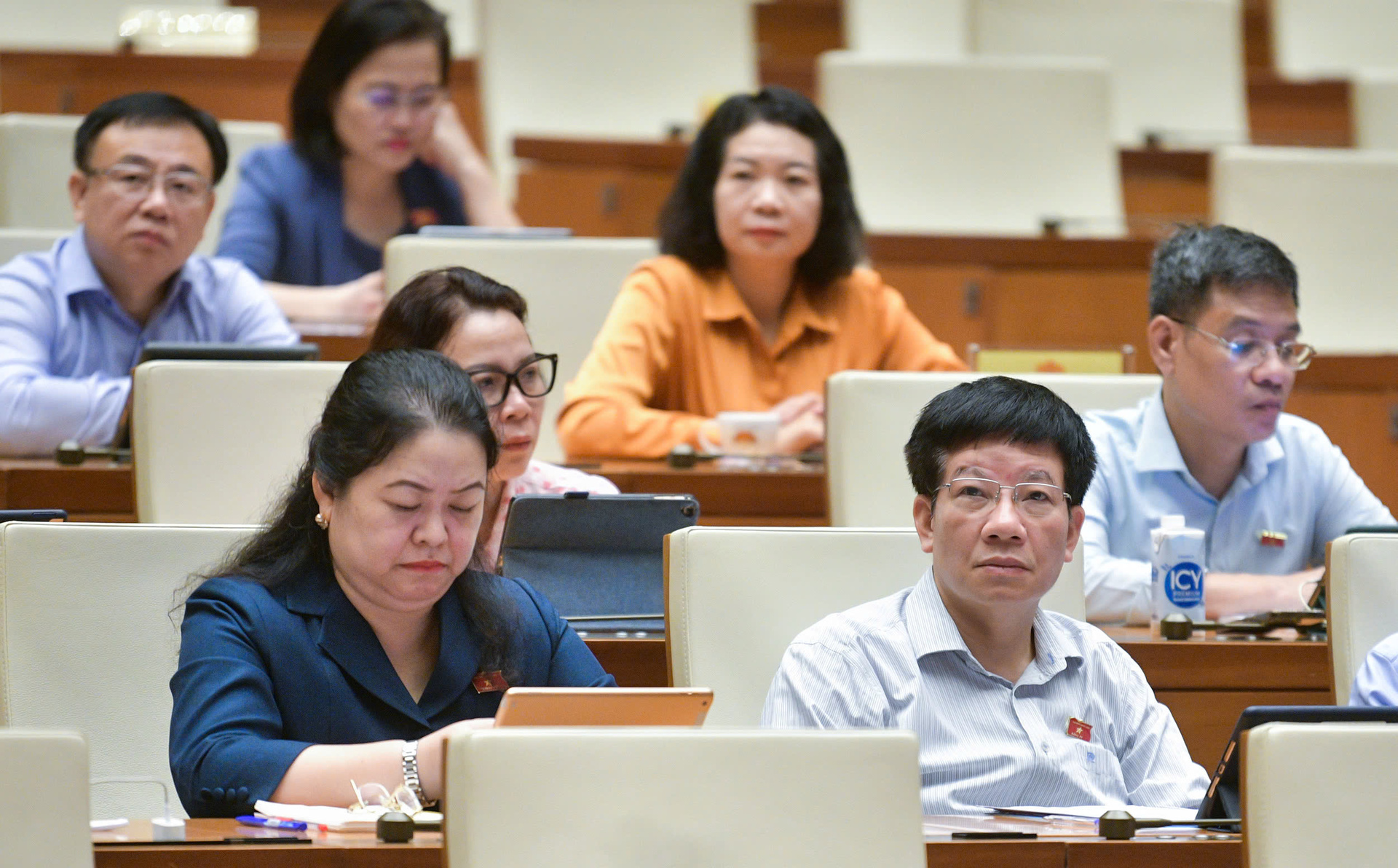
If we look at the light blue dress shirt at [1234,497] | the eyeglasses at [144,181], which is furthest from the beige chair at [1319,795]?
the eyeglasses at [144,181]

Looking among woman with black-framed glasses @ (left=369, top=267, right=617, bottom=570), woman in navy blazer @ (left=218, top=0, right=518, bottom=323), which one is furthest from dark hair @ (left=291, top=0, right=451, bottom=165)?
woman with black-framed glasses @ (left=369, top=267, right=617, bottom=570)

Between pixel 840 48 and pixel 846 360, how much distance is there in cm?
242

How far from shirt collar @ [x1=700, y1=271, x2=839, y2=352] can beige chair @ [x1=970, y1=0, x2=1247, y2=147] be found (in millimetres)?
1745

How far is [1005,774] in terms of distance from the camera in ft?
6.27

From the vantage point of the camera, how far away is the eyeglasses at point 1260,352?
2.71 metres

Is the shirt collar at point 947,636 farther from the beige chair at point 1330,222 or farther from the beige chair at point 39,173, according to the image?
the beige chair at point 39,173

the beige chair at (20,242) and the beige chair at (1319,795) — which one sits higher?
the beige chair at (20,242)

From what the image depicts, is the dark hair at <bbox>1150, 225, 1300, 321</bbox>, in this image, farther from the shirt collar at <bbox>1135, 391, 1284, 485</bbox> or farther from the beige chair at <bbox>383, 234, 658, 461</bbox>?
the beige chair at <bbox>383, 234, 658, 461</bbox>

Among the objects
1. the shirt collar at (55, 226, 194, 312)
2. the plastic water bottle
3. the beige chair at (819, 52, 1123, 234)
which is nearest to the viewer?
the plastic water bottle

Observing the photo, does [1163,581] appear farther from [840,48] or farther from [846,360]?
[840,48]

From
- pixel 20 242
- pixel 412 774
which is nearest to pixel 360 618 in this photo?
pixel 412 774

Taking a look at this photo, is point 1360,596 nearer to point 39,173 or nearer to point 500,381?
point 500,381

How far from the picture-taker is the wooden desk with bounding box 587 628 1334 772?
2355 millimetres

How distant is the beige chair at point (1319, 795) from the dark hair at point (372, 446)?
788mm
